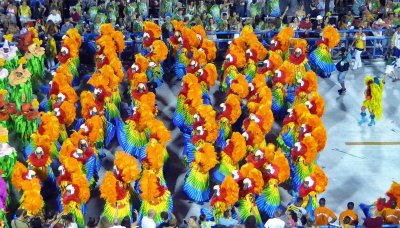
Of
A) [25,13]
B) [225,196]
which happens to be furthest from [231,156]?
[25,13]

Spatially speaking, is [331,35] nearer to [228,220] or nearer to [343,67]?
[343,67]

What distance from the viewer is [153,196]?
43.1 feet

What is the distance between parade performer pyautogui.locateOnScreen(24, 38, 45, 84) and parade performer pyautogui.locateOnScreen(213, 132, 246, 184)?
18.5 feet

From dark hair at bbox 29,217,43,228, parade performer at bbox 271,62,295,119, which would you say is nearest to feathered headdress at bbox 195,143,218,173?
dark hair at bbox 29,217,43,228

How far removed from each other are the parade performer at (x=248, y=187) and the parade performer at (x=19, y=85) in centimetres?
551

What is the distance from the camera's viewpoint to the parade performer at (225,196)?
13.0 metres

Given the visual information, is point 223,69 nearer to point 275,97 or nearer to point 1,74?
point 275,97

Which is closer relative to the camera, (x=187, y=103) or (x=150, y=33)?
(x=187, y=103)

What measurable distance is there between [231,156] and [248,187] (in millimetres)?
1261

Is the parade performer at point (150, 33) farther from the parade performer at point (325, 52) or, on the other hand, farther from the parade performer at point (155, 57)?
the parade performer at point (325, 52)

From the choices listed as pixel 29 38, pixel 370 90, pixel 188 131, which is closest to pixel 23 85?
pixel 29 38

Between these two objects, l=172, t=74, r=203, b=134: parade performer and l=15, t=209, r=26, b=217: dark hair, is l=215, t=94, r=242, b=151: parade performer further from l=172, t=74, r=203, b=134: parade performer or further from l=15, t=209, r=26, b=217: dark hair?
l=15, t=209, r=26, b=217: dark hair

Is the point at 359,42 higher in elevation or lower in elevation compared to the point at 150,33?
lower

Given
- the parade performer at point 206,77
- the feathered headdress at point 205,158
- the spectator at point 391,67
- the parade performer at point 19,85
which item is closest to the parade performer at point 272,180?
the feathered headdress at point 205,158
